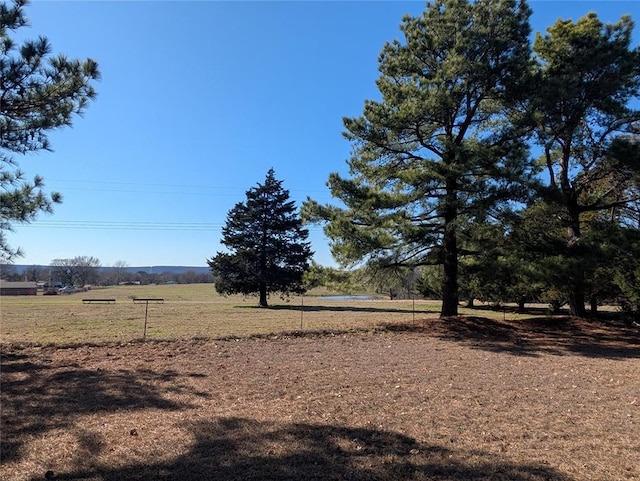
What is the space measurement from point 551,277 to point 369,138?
22.3ft

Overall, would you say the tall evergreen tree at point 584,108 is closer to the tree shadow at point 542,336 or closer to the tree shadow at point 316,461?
the tree shadow at point 542,336

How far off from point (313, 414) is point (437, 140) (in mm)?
11606

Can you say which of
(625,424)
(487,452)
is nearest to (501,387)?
(625,424)

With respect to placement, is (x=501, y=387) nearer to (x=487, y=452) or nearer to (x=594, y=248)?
(x=487, y=452)

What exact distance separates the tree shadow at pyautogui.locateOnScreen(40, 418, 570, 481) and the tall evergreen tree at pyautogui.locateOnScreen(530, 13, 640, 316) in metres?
10.1

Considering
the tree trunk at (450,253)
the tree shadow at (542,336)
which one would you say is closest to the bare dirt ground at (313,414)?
the tree shadow at (542,336)

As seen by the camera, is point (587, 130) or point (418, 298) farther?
point (418, 298)

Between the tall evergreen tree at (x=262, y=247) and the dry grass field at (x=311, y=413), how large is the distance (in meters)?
25.9

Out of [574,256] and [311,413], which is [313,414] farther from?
[574,256]

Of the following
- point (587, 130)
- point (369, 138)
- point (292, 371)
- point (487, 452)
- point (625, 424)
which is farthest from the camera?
point (587, 130)

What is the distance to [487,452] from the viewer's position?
4156 millimetres

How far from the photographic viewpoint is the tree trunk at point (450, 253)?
1373 cm

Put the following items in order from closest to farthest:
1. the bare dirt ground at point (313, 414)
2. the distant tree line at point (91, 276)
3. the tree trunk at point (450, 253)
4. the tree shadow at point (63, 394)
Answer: the bare dirt ground at point (313, 414) < the tree shadow at point (63, 394) < the tree trunk at point (450, 253) < the distant tree line at point (91, 276)

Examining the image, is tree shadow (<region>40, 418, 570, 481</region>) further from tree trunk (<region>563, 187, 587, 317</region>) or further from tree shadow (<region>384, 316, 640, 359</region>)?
tree trunk (<region>563, 187, 587, 317</region>)
